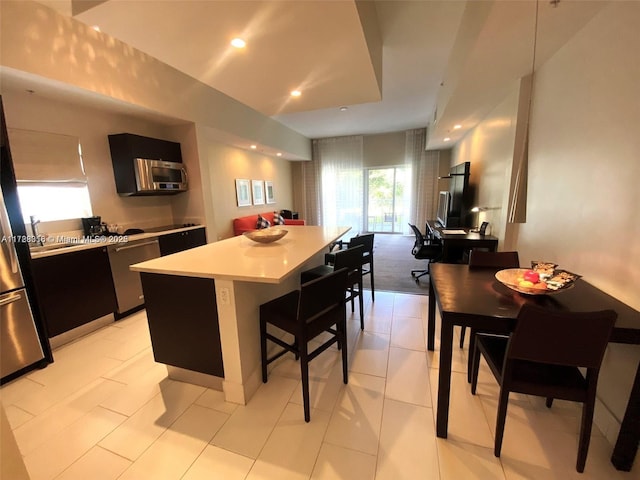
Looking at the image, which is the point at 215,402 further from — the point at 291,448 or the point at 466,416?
the point at 466,416

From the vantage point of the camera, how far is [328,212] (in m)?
8.16

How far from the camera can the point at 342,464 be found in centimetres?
133

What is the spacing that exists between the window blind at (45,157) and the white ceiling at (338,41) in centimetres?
123

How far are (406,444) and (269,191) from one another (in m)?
6.27

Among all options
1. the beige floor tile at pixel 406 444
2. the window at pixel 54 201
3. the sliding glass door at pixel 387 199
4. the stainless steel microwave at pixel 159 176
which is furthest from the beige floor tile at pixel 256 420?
the sliding glass door at pixel 387 199

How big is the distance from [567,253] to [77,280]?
14.1 feet

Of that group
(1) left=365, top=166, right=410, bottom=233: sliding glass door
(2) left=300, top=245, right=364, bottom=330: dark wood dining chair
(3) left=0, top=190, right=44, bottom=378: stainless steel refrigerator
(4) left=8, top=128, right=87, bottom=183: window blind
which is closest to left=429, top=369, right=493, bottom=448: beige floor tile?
(2) left=300, top=245, right=364, bottom=330: dark wood dining chair

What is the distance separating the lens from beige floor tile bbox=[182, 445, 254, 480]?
129cm

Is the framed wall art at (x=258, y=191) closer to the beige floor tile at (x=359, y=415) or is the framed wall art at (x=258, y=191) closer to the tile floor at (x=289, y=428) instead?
the tile floor at (x=289, y=428)

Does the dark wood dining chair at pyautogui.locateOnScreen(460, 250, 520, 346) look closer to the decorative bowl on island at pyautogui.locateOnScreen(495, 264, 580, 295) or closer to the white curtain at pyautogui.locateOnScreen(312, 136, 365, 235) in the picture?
the decorative bowl on island at pyautogui.locateOnScreen(495, 264, 580, 295)

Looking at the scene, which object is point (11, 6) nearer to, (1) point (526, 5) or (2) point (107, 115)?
(2) point (107, 115)

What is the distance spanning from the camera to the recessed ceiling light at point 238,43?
72.1 inches

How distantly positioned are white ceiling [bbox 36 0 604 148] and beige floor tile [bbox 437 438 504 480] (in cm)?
253

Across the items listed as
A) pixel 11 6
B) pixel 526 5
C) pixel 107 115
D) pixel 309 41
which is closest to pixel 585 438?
pixel 526 5
